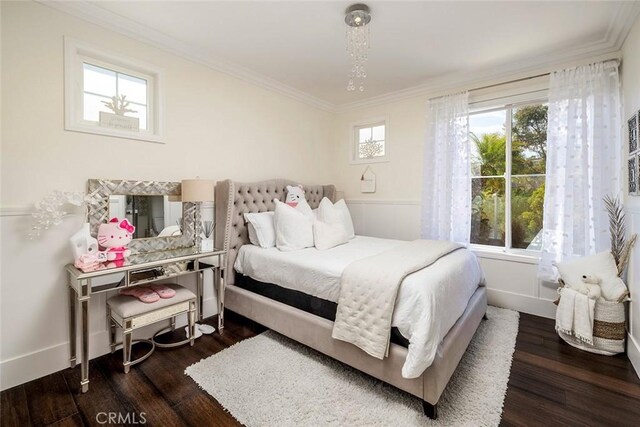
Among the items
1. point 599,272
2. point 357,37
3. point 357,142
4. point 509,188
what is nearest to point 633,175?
point 599,272

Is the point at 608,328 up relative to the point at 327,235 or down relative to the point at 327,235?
down

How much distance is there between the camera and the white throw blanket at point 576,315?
7.52ft

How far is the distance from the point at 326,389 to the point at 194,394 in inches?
33.2

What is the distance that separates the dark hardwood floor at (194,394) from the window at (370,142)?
282 centimetres

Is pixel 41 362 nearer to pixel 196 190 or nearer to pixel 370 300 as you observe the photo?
pixel 196 190

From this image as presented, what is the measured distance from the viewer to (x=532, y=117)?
10.3 feet

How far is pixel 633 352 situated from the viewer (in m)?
2.10

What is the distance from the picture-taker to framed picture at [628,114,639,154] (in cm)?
211

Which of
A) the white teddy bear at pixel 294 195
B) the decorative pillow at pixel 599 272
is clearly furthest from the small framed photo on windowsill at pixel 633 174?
the white teddy bear at pixel 294 195

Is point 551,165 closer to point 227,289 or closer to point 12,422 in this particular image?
point 227,289

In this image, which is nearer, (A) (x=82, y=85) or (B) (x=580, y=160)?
(A) (x=82, y=85)

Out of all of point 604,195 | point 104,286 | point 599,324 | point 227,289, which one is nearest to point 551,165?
point 604,195

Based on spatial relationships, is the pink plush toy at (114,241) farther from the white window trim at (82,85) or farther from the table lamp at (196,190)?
the white window trim at (82,85)

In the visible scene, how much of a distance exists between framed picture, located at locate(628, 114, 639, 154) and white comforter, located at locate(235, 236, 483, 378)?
1430 mm
